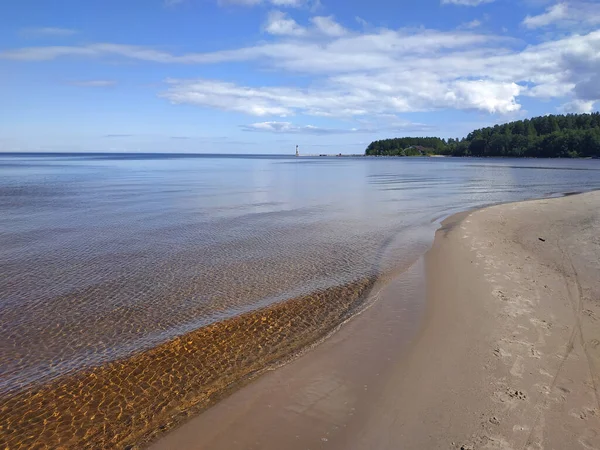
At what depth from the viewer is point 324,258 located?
11289 millimetres

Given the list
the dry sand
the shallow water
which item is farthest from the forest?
the dry sand

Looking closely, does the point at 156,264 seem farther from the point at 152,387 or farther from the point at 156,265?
the point at 152,387

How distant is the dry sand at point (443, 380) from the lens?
4.13 meters

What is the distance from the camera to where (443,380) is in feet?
16.8

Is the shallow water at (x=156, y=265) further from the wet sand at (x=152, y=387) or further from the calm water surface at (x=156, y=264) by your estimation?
the wet sand at (x=152, y=387)

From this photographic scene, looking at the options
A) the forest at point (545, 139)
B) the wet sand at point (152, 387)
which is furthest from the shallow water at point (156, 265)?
the forest at point (545, 139)

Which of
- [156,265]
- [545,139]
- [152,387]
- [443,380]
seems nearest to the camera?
[443,380]

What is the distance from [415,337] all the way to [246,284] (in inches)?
162

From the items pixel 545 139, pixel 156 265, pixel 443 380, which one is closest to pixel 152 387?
pixel 443 380

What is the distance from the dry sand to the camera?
13.5ft

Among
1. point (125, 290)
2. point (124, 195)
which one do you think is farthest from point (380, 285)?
point (124, 195)

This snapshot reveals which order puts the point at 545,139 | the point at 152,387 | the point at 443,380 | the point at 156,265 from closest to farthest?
the point at 443,380, the point at 152,387, the point at 156,265, the point at 545,139

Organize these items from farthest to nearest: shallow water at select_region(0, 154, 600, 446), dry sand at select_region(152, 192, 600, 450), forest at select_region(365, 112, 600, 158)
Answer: forest at select_region(365, 112, 600, 158) → shallow water at select_region(0, 154, 600, 446) → dry sand at select_region(152, 192, 600, 450)

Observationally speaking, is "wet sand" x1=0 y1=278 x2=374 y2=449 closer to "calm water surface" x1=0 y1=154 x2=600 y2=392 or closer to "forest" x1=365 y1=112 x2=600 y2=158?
"calm water surface" x1=0 y1=154 x2=600 y2=392
